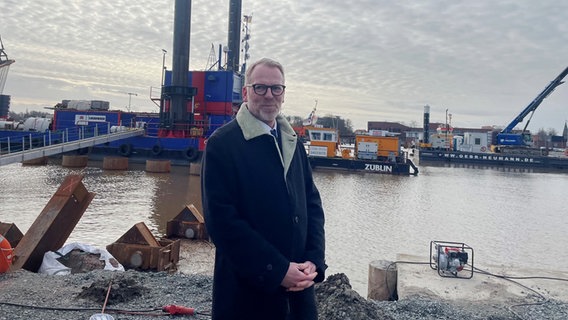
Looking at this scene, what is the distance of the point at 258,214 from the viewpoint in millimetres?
1849

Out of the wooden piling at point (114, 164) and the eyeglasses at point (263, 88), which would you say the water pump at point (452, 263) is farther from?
the wooden piling at point (114, 164)

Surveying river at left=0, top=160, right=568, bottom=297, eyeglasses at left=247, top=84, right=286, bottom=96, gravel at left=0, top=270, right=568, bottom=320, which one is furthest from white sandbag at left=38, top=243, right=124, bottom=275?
eyeglasses at left=247, top=84, right=286, bottom=96

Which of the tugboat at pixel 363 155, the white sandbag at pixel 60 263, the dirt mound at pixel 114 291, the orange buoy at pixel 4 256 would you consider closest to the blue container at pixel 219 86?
the tugboat at pixel 363 155

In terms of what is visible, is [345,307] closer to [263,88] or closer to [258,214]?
[258,214]

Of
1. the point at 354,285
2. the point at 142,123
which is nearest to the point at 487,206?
the point at 354,285

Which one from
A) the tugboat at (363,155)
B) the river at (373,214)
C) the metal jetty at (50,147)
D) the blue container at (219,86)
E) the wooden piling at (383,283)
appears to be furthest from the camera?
the tugboat at (363,155)

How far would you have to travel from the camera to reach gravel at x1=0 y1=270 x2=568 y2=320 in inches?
145

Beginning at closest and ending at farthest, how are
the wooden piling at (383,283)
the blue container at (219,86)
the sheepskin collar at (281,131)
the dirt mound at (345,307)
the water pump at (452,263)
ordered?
the sheepskin collar at (281,131)
the dirt mound at (345,307)
the wooden piling at (383,283)
the water pump at (452,263)
the blue container at (219,86)

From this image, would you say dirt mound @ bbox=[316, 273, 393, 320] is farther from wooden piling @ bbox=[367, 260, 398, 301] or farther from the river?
the river

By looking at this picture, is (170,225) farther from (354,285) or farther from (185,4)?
(185,4)

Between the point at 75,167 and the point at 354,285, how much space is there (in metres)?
20.2

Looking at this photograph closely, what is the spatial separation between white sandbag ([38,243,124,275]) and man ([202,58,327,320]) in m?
4.01

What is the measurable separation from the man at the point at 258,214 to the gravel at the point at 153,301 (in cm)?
192

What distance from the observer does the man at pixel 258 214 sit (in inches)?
69.2
